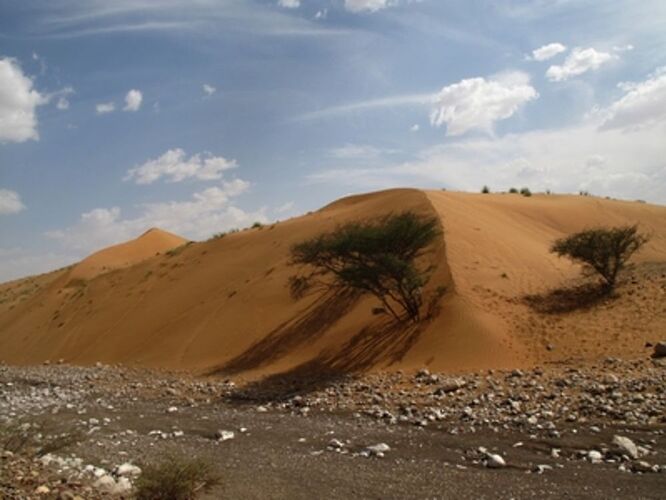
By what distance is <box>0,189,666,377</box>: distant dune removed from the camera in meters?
17.5

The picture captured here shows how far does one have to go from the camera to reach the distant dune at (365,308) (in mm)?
17516

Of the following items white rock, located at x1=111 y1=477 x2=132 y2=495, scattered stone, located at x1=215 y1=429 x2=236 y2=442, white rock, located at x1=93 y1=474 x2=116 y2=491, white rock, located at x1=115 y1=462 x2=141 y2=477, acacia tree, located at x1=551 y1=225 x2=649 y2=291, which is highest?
acacia tree, located at x1=551 y1=225 x2=649 y2=291

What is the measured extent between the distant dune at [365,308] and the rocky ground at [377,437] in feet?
6.65

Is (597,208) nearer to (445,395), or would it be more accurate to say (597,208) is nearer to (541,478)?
(445,395)

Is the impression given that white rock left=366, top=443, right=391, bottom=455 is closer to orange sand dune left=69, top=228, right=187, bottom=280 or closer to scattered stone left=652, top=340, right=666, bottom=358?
scattered stone left=652, top=340, right=666, bottom=358

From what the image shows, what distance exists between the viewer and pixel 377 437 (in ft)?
38.4

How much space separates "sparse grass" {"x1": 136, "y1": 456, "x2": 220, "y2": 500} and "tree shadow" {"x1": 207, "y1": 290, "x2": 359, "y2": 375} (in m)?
12.6

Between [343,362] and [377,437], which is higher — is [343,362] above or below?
above

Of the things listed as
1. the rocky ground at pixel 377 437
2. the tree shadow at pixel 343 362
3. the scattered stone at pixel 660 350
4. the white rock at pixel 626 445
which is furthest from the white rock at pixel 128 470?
the scattered stone at pixel 660 350

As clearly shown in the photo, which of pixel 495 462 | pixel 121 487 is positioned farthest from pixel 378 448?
pixel 121 487

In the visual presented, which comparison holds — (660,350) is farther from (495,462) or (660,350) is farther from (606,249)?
(495,462)

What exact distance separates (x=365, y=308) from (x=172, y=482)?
14.5 metres

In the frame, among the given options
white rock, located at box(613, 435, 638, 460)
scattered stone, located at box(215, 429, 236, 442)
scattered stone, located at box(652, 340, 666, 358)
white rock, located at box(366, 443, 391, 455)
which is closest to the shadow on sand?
scattered stone, located at box(215, 429, 236, 442)

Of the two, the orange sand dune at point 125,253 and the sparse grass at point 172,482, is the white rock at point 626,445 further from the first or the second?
the orange sand dune at point 125,253
